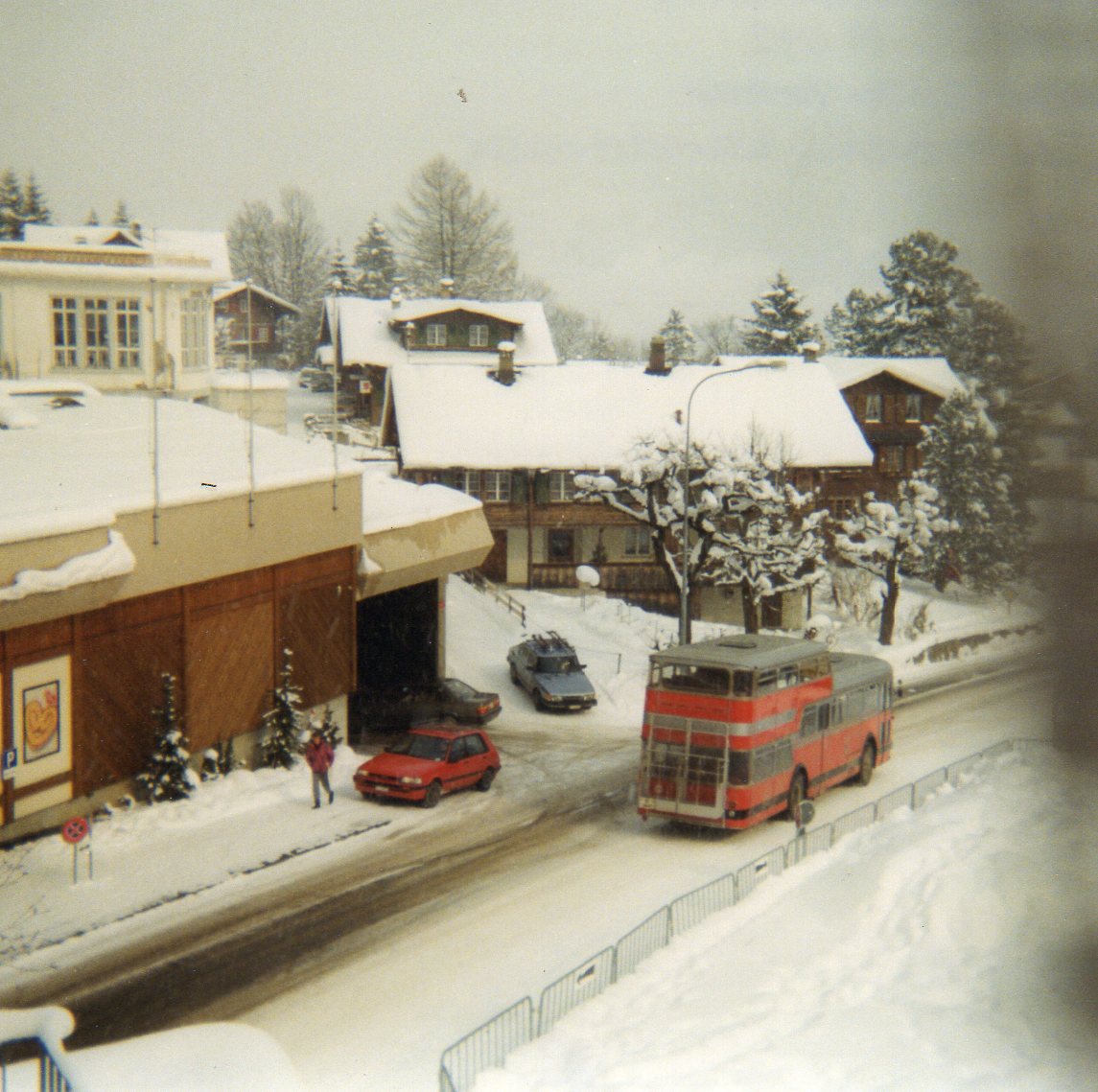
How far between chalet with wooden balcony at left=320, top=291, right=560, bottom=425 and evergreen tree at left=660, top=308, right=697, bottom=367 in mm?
7885

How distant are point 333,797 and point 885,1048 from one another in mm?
13040

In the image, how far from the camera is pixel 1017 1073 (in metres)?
6.68

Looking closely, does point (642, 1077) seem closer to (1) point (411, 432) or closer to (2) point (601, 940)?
(2) point (601, 940)

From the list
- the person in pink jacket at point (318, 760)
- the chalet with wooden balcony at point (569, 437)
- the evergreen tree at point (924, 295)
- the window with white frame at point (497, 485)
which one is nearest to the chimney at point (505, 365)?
the chalet with wooden balcony at point (569, 437)

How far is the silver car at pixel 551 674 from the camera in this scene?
28.3 metres

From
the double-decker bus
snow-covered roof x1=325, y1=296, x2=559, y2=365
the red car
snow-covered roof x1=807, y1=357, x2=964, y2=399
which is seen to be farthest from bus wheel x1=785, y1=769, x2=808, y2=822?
snow-covered roof x1=325, y1=296, x2=559, y2=365

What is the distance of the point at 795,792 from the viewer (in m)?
19.2

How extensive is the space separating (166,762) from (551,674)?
12771mm

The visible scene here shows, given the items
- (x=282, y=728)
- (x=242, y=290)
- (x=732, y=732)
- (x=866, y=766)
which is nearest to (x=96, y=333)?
(x=242, y=290)

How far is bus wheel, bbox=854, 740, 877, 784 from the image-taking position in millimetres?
21797

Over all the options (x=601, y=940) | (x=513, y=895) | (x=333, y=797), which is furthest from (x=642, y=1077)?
(x=333, y=797)

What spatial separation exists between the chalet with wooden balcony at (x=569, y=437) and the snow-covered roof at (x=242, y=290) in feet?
15.6

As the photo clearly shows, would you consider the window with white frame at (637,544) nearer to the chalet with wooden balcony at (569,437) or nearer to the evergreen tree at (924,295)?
the chalet with wooden balcony at (569,437)

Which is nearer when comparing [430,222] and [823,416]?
[430,222]
